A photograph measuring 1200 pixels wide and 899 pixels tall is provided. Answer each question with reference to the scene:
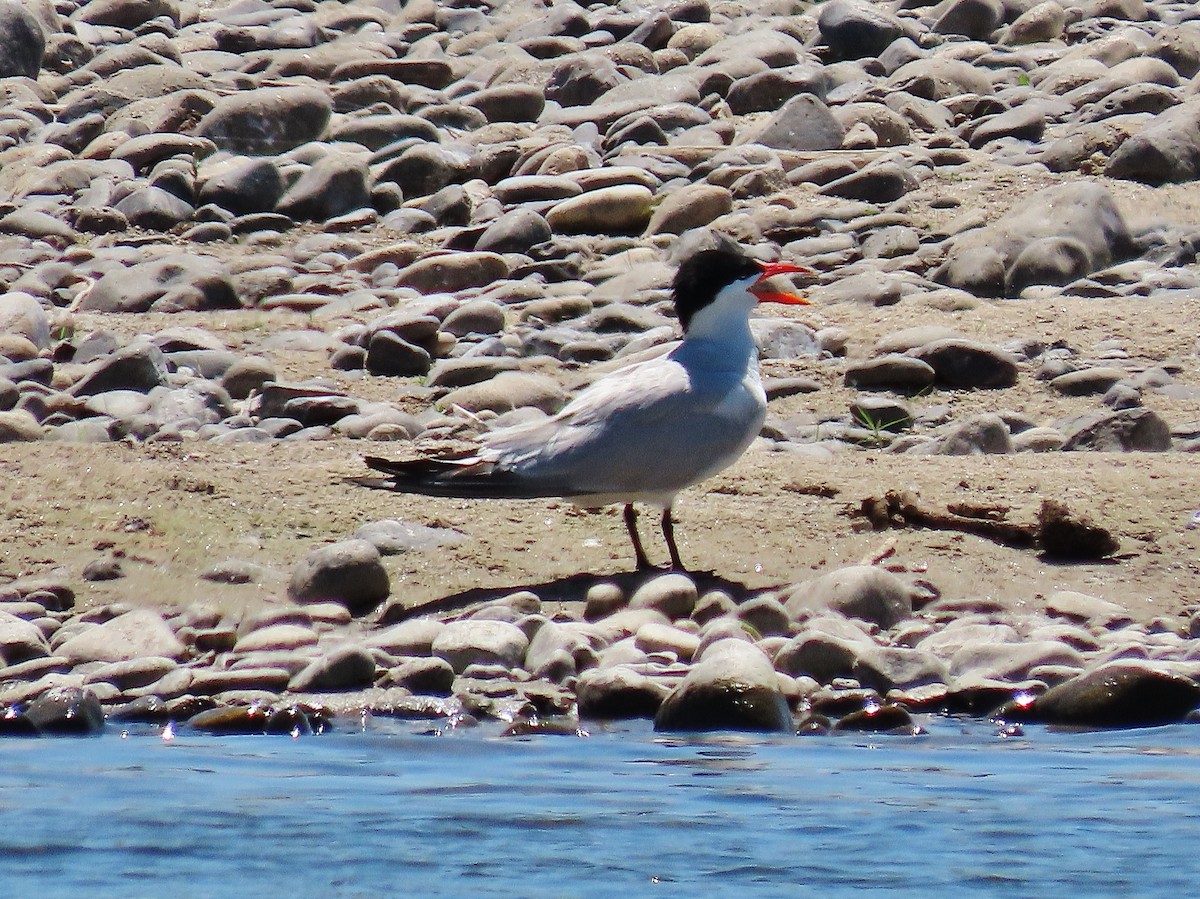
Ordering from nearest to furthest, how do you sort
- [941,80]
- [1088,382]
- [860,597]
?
[860,597], [1088,382], [941,80]

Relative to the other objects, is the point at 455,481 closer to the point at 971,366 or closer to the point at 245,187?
the point at 971,366

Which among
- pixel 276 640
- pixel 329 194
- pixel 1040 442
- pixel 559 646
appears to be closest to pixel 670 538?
pixel 559 646

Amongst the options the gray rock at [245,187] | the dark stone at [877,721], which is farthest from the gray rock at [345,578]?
the gray rock at [245,187]

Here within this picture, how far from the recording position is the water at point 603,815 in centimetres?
356

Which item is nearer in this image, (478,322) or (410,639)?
(410,639)

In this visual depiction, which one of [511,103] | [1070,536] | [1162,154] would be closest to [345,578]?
[1070,536]

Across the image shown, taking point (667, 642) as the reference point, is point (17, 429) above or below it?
above

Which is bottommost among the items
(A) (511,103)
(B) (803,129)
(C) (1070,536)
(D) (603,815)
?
(D) (603,815)

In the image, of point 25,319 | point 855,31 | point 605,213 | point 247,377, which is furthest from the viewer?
point 855,31

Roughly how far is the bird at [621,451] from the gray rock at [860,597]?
0.49 meters

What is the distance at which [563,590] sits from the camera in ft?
19.5

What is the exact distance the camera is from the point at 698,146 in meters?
11.4

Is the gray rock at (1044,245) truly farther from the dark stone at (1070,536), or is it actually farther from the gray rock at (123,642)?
the gray rock at (123,642)

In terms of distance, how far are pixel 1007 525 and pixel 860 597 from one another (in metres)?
0.80
